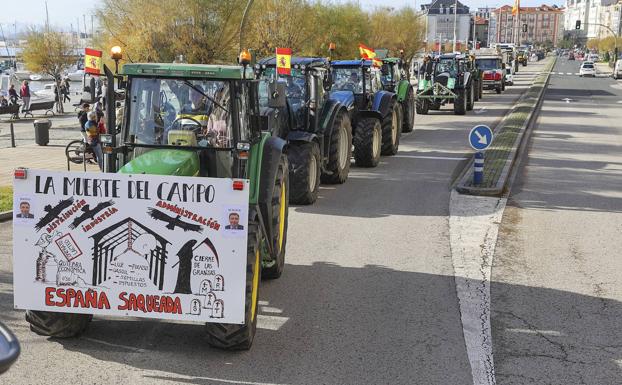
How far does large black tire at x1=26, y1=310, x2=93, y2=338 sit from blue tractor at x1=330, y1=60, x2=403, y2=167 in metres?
11.3

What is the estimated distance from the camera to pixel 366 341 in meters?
6.76

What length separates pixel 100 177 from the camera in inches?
238

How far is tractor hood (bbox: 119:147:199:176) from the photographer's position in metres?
6.86

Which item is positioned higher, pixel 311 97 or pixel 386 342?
pixel 311 97

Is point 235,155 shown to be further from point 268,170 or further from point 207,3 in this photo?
point 207,3

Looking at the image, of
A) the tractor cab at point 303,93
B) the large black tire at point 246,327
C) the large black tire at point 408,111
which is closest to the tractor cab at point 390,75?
the large black tire at point 408,111

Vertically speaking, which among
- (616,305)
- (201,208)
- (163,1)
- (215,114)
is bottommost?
(616,305)

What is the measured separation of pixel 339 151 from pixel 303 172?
2165mm

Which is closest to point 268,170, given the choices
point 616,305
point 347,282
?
point 347,282

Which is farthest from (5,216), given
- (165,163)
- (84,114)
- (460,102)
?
(460,102)

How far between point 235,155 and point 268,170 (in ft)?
1.61

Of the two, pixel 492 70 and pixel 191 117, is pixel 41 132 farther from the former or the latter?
pixel 492 70

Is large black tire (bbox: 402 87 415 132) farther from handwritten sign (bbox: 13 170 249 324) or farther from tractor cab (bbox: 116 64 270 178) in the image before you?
handwritten sign (bbox: 13 170 249 324)

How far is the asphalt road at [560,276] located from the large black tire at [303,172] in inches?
127
